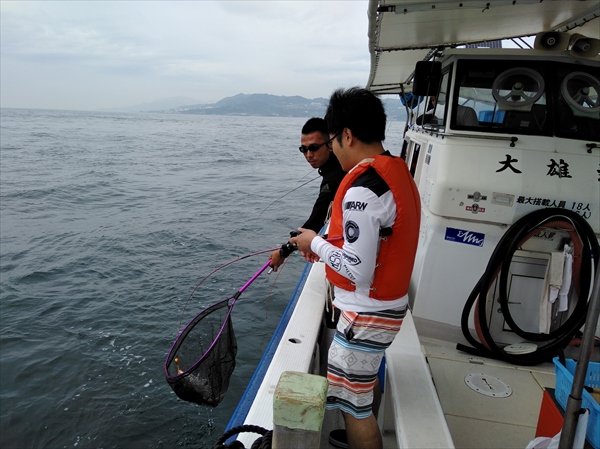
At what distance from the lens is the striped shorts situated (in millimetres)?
1985

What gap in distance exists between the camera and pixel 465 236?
3.43m

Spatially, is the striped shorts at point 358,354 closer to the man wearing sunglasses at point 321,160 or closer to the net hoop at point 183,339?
the net hoop at point 183,339

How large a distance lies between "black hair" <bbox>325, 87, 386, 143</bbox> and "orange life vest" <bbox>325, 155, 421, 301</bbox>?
139 mm

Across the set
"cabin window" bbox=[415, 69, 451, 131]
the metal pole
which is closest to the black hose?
"cabin window" bbox=[415, 69, 451, 131]

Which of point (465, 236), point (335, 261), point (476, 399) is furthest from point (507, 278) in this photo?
point (335, 261)

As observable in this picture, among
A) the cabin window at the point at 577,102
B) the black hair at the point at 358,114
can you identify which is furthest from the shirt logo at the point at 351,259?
the cabin window at the point at 577,102

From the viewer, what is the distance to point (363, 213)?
176cm

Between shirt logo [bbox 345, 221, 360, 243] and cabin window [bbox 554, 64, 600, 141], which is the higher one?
cabin window [bbox 554, 64, 600, 141]

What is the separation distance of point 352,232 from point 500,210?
2.03 meters

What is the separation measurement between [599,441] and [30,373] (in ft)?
20.3

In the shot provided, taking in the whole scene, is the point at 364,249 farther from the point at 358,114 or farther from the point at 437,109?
the point at 437,109

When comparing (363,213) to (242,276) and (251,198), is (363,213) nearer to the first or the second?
(242,276)

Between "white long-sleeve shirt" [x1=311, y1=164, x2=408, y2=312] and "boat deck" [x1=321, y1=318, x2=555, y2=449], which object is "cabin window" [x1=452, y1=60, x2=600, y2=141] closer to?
"boat deck" [x1=321, y1=318, x2=555, y2=449]

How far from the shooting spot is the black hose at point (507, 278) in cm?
313
